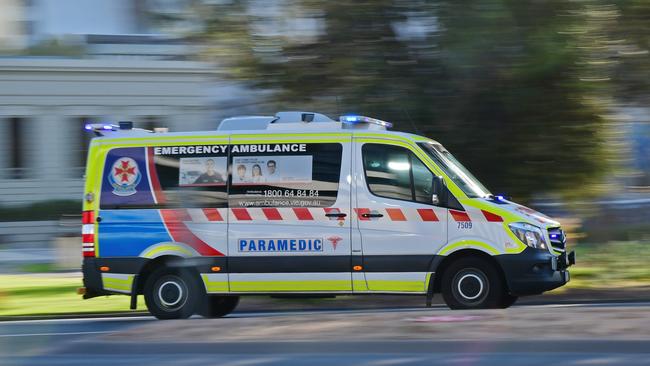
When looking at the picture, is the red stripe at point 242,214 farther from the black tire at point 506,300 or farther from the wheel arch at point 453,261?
the black tire at point 506,300

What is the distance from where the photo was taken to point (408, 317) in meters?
8.66

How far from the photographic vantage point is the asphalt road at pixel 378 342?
22.9ft

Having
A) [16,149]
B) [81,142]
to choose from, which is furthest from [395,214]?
[16,149]

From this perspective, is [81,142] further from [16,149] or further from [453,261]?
[453,261]

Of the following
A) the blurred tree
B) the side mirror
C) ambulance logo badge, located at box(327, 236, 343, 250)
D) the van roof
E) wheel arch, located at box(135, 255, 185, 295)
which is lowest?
wheel arch, located at box(135, 255, 185, 295)

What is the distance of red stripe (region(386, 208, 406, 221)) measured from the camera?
10.4m

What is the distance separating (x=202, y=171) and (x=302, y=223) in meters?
1.28

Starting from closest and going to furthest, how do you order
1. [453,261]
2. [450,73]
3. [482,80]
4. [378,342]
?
[378,342]
[453,261]
[482,80]
[450,73]

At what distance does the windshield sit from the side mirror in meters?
0.16

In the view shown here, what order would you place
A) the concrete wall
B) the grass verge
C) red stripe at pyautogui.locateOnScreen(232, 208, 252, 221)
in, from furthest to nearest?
1. the concrete wall
2. the grass verge
3. red stripe at pyautogui.locateOnScreen(232, 208, 252, 221)

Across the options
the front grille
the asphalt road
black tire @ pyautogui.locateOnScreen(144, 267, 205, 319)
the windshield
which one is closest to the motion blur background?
the windshield

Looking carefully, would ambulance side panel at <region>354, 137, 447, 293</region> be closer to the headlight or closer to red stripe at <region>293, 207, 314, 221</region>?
red stripe at <region>293, 207, 314, 221</region>

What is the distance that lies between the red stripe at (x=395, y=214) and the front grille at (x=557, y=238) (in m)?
1.62

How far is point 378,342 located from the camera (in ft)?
24.2
